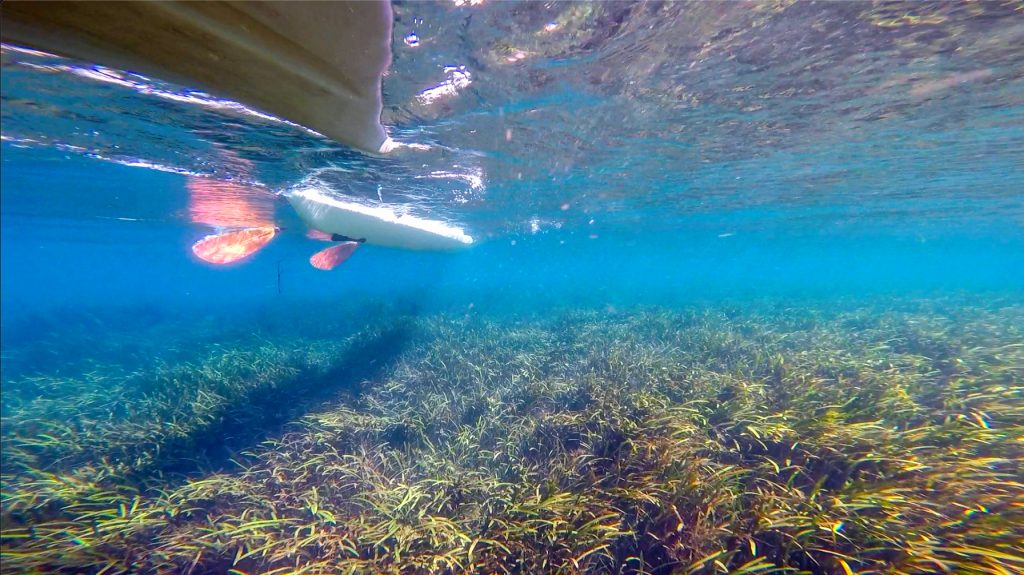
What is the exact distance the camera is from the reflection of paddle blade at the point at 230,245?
801cm

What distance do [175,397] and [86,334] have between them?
21.6 metres

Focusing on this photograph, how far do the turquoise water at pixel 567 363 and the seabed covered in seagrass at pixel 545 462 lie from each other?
0.17 ft

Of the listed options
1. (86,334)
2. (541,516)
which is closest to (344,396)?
(541,516)

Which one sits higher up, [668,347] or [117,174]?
[117,174]

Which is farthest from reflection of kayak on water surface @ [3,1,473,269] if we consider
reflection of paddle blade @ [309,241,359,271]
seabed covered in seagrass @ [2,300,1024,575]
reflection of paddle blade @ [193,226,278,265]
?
reflection of paddle blade @ [309,241,359,271]

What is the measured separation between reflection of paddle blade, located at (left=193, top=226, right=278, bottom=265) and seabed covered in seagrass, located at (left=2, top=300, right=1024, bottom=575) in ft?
11.8

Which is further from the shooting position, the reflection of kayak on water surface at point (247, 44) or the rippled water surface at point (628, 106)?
the rippled water surface at point (628, 106)

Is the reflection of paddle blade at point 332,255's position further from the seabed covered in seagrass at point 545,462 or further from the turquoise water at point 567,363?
the seabed covered in seagrass at point 545,462

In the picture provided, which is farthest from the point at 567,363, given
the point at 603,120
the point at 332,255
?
the point at 332,255

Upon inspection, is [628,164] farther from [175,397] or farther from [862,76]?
[175,397]

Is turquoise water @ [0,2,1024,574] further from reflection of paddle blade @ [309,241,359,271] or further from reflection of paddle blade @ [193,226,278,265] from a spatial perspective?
reflection of paddle blade @ [193,226,278,265]

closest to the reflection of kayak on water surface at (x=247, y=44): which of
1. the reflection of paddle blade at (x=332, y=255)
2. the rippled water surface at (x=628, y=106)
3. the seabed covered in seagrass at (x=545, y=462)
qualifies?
the rippled water surface at (x=628, y=106)

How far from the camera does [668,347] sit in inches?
508

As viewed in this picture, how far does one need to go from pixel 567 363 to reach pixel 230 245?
9.13 m
